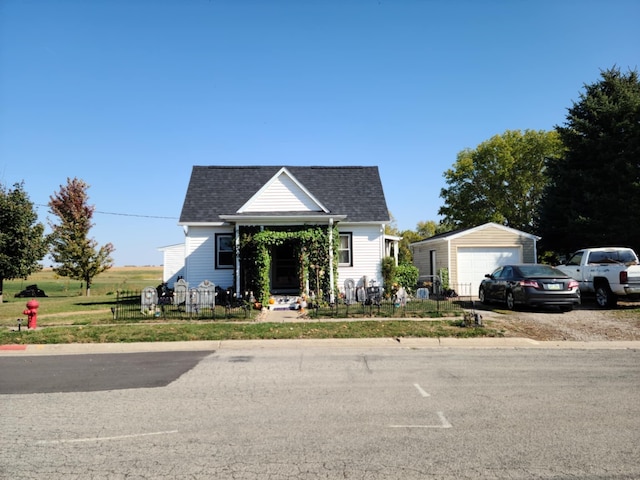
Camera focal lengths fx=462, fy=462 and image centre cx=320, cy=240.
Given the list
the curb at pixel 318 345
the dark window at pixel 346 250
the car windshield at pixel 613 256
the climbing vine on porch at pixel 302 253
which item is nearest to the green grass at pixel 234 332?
the curb at pixel 318 345

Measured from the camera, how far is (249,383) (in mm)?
7352

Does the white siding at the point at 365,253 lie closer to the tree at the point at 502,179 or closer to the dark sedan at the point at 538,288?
the dark sedan at the point at 538,288

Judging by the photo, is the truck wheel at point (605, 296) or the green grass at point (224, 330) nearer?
the green grass at point (224, 330)

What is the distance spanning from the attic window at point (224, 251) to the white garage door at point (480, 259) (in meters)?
11.3

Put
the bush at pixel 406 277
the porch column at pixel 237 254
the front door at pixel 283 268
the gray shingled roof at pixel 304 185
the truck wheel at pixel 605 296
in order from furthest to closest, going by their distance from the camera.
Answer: the front door at pixel 283 268, the gray shingled roof at pixel 304 185, the bush at pixel 406 277, the porch column at pixel 237 254, the truck wheel at pixel 605 296

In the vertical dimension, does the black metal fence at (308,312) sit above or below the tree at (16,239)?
below

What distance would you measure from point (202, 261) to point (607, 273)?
636 inches

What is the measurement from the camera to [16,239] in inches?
1064

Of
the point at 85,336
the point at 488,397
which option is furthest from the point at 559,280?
the point at 85,336

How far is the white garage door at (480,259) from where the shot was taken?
23.2 meters

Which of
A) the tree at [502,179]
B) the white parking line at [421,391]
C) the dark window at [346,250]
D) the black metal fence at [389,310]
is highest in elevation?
the tree at [502,179]

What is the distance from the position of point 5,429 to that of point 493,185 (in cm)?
4450

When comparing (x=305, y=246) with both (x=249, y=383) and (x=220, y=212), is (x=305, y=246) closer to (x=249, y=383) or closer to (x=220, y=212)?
(x=220, y=212)

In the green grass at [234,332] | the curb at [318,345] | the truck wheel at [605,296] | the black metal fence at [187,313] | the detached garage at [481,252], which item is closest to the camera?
the curb at [318,345]
